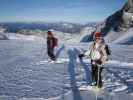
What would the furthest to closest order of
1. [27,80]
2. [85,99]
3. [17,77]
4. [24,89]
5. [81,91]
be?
[17,77], [27,80], [24,89], [81,91], [85,99]

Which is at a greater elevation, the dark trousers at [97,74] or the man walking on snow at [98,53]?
the man walking on snow at [98,53]

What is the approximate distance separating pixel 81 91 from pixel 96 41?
1.78 metres

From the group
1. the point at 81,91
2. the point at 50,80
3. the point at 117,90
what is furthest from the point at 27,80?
the point at 117,90

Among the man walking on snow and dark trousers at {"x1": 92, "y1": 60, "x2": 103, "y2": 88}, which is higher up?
the man walking on snow

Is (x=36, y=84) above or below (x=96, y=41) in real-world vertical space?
below

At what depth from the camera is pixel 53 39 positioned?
63.1 ft

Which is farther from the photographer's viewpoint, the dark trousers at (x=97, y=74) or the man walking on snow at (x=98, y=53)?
the dark trousers at (x=97, y=74)

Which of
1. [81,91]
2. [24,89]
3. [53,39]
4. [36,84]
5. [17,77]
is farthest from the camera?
[53,39]

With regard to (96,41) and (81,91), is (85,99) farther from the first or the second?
(96,41)

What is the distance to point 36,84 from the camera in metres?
11.4

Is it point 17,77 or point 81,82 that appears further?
point 17,77

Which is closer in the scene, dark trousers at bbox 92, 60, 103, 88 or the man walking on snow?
the man walking on snow

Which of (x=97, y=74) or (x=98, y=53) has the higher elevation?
(x=98, y=53)

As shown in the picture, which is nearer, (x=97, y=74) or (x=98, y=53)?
(x=98, y=53)
